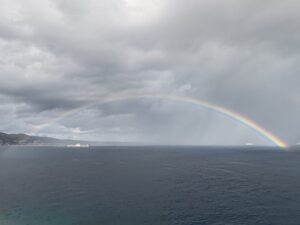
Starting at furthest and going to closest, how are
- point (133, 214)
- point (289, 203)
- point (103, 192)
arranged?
point (103, 192)
point (289, 203)
point (133, 214)

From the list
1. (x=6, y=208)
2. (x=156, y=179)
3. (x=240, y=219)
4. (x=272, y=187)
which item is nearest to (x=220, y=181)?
(x=272, y=187)

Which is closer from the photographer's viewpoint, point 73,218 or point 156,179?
point 73,218

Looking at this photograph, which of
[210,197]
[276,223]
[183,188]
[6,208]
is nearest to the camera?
[276,223]

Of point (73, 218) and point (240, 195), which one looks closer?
point (73, 218)

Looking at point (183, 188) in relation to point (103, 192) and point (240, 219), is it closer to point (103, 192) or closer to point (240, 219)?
point (103, 192)

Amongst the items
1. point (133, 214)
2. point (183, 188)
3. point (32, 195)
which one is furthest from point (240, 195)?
point (32, 195)

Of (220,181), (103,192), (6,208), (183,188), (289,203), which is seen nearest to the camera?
(6,208)

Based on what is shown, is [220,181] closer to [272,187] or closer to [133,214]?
[272,187]

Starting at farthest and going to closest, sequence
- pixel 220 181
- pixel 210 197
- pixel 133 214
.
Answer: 1. pixel 220 181
2. pixel 210 197
3. pixel 133 214
